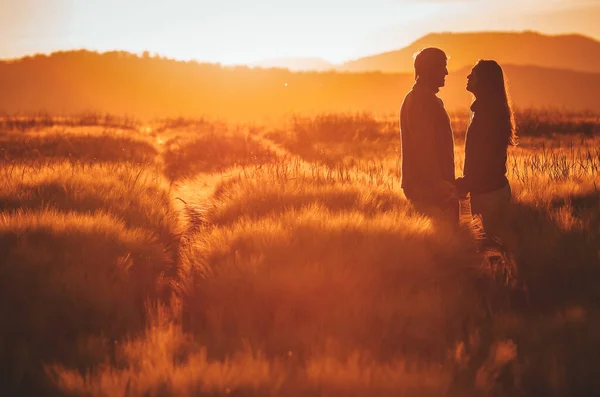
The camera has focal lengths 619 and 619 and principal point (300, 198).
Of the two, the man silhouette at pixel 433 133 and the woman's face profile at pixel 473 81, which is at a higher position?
the woman's face profile at pixel 473 81

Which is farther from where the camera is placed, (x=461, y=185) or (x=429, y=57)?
(x=461, y=185)

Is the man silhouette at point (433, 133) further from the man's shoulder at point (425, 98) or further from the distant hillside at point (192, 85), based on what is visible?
the distant hillside at point (192, 85)

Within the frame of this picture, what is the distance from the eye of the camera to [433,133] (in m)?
6.11

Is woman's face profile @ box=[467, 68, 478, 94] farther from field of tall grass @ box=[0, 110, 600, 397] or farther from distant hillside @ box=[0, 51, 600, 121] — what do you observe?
distant hillside @ box=[0, 51, 600, 121]

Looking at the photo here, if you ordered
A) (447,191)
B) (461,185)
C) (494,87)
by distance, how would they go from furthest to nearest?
(461,185) < (494,87) < (447,191)

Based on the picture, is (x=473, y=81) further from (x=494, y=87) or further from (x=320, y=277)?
(x=320, y=277)

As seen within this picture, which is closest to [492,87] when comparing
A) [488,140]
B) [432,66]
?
[488,140]

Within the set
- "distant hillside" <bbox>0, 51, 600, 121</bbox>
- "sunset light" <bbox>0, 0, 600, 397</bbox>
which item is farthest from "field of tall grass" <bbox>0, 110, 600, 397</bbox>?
"distant hillside" <bbox>0, 51, 600, 121</bbox>

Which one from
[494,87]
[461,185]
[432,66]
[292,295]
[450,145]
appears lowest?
[292,295]

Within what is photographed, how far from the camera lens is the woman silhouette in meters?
6.39

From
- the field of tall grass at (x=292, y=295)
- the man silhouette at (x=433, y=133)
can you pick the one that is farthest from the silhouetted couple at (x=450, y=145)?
the field of tall grass at (x=292, y=295)

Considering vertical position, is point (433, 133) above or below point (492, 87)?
below

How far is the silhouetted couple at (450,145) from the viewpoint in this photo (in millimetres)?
6105

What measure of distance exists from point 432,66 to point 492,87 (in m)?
0.76
